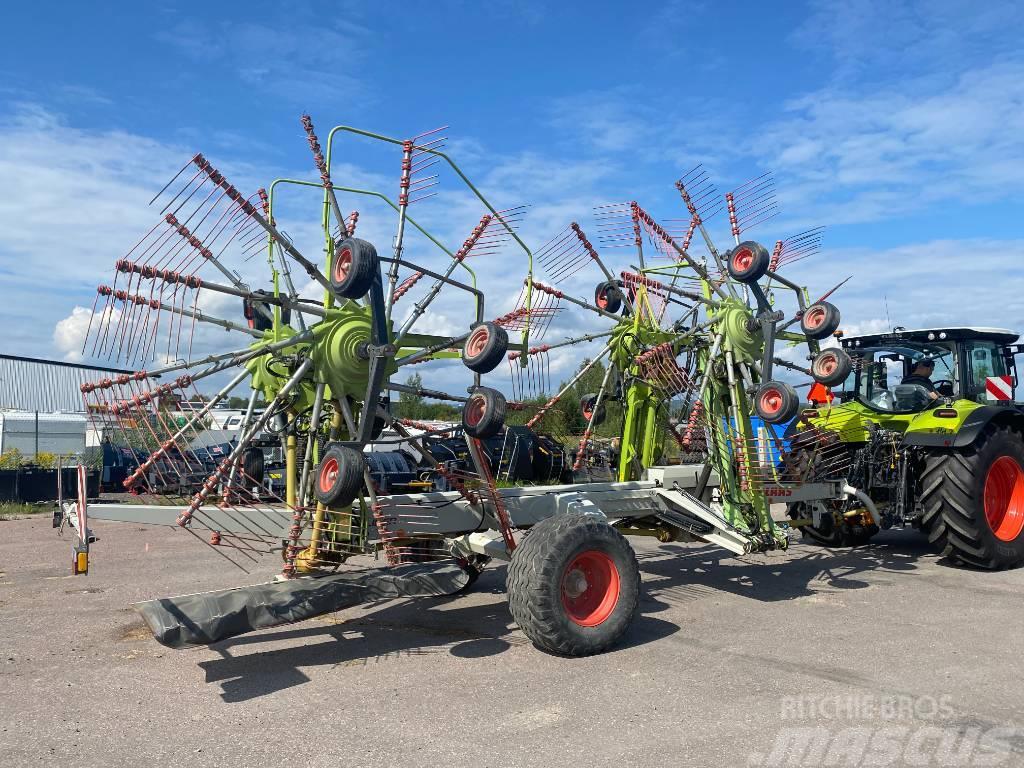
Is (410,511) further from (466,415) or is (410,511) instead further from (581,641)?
(581,641)

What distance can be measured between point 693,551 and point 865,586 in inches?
89.8

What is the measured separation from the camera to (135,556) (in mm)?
10195

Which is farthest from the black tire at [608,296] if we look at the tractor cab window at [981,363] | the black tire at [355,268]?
the tractor cab window at [981,363]

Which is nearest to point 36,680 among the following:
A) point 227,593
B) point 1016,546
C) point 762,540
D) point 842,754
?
point 227,593

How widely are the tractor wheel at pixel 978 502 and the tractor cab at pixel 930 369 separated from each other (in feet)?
3.26

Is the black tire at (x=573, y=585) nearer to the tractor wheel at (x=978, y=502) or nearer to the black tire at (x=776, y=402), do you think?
the black tire at (x=776, y=402)

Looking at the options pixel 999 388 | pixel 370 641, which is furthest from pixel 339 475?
pixel 999 388

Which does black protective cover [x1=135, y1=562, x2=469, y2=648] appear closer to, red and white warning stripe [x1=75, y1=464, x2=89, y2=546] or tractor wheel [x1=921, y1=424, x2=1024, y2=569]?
red and white warning stripe [x1=75, y1=464, x2=89, y2=546]

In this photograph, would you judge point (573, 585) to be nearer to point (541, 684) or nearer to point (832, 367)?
point (541, 684)

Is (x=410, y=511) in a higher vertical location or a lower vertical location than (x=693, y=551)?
higher

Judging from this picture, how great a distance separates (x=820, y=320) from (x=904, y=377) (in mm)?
3029

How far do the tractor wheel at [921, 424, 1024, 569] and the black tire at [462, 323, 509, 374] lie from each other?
504cm

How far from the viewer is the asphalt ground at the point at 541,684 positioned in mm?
3930

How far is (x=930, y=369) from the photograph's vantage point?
31.2ft
